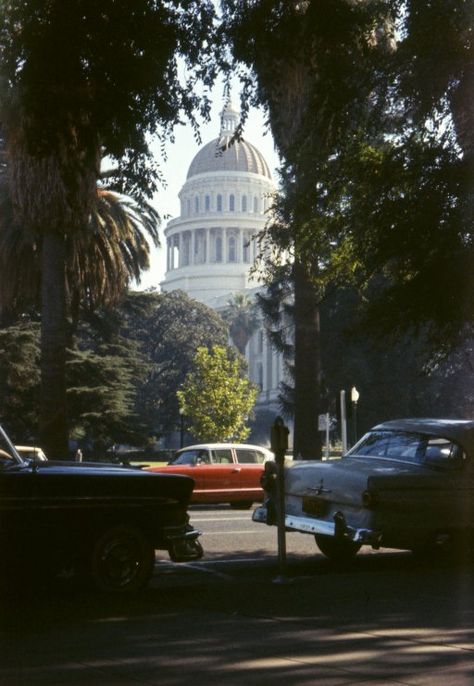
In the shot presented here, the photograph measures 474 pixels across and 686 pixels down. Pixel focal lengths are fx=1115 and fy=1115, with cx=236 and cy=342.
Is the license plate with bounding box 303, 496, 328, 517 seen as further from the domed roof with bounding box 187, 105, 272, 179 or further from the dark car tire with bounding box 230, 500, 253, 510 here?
the domed roof with bounding box 187, 105, 272, 179

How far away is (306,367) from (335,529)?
12274 millimetres

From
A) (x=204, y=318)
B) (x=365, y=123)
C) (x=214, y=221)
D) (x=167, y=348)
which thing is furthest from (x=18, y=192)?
(x=214, y=221)

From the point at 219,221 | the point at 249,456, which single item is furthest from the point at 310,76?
the point at 219,221

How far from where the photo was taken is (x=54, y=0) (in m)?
10.7

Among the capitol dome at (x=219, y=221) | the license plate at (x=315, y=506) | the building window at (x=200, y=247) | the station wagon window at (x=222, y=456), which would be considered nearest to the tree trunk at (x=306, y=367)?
the station wagon window at (x=222, y=456)

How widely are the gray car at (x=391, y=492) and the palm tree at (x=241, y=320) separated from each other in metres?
101

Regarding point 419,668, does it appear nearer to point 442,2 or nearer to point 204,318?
point 442,2

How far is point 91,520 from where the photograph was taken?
30.8ft

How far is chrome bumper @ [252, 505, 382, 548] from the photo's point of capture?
11023mm

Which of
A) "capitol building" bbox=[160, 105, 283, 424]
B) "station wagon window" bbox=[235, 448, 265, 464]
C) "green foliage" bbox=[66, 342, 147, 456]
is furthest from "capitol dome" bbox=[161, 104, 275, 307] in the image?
"station wagon window" bbox=[235, 448, 265, 464]

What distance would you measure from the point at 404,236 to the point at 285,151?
282 centimetres

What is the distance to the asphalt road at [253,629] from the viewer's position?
657cm

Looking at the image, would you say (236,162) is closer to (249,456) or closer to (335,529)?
(249,456)

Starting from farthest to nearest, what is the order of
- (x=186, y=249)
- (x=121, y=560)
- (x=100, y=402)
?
1. (x=186, y=249)
2. (x=100, y=402)
3. (x=121, y=560)
